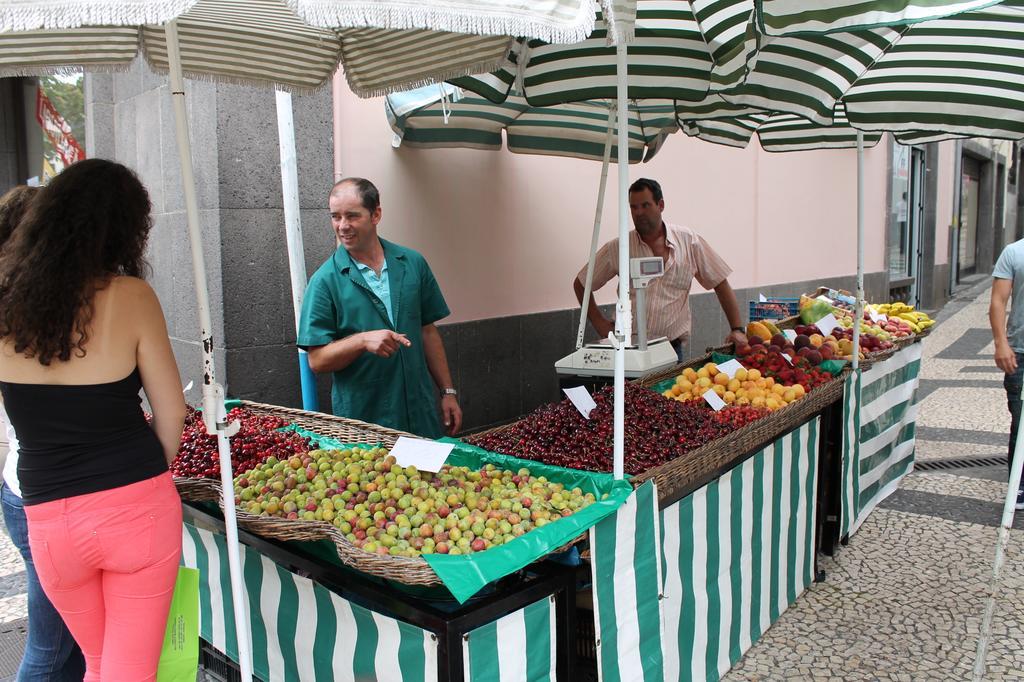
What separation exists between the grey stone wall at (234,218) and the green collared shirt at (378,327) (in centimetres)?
113

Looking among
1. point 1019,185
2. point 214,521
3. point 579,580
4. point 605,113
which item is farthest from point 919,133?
point 1019,185

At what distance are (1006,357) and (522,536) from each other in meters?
4.19

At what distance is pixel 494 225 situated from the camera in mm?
6379

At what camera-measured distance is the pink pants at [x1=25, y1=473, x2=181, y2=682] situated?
197 cm

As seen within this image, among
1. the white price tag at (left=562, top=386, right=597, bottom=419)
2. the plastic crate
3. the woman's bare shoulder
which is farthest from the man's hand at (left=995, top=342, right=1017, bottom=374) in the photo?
the woman's bare shoulder

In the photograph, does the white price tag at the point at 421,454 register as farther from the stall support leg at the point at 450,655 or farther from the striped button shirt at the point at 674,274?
the striped button shirt at the point at 674,274

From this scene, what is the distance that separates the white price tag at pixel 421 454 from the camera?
2.56m

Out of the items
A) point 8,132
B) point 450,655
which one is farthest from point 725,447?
point 8,132

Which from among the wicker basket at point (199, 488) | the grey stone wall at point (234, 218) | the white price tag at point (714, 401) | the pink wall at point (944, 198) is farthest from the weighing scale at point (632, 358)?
the pink wall at point (944, 198)

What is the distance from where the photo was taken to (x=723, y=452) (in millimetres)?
2930

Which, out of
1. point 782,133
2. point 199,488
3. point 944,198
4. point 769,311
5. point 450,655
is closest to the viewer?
point 450,655

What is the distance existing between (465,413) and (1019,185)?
35.5 metres

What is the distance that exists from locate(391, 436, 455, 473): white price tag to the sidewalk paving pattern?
1432 mm

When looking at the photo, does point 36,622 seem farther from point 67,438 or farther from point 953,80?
point 953,80
